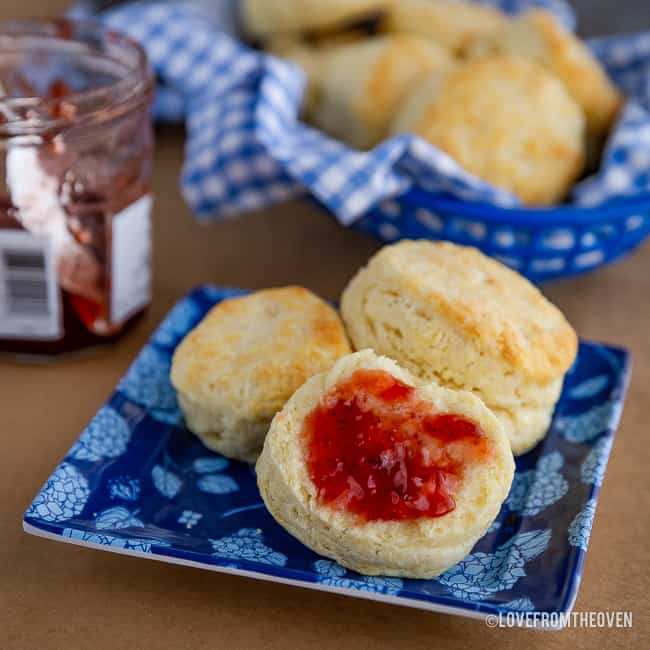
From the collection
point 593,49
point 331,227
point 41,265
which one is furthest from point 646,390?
point 41,265

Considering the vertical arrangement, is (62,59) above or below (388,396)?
above

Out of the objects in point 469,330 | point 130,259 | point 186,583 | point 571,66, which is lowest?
point 186,583

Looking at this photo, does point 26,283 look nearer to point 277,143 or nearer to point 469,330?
point 277,143

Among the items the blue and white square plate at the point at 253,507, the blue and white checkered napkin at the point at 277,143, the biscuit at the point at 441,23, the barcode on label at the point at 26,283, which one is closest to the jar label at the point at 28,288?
the barcode on label at the point at 26,283

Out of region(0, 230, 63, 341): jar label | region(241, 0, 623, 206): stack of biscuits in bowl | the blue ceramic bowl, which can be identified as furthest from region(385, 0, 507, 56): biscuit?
region(0, 230, 63, 341): jar label

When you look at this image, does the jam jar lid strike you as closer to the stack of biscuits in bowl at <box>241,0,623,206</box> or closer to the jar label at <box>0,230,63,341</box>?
the jar label at <box>0,230,63,341</box>

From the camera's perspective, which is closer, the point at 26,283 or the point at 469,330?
the point at 469,330

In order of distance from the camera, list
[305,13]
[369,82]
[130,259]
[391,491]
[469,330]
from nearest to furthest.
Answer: [391,491] < [469,330] < [130,259] < [369,82] < [305,13]

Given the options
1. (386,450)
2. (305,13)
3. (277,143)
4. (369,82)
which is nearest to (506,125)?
(369,82)

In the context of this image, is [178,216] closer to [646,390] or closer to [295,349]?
[295,349]
